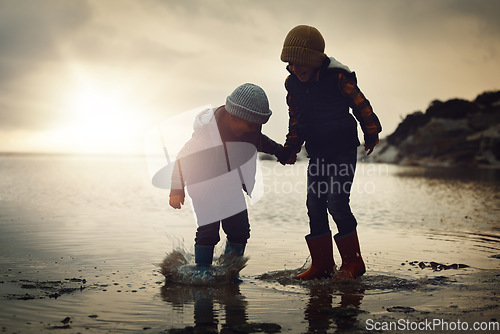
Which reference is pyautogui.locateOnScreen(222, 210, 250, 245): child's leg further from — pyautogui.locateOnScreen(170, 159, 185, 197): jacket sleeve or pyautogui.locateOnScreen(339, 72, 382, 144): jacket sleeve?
pyautogui.locateOnScreen(339, 72, 382, 144): jacket sleeve

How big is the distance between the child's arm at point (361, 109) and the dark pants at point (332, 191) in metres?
0.21

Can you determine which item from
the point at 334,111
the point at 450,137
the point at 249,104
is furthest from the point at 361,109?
the point at 450,137

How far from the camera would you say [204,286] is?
4.20m

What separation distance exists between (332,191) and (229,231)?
931 mm

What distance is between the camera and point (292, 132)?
16.1ft

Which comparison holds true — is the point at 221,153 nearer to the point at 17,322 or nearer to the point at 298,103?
the point at 298,103

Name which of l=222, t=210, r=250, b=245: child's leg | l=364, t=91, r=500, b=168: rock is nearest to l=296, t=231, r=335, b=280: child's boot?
l=222, t=210, r=250, b=245: child's leg

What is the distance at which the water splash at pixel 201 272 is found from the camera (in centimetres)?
427

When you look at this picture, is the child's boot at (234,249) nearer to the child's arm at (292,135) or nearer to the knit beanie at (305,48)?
the child's arm at (292,135)

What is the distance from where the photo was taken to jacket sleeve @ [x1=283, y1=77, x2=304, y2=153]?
4855 millimetres

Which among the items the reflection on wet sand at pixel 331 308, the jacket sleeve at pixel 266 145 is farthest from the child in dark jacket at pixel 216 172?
the reflection on wet sand at pixel 331 308

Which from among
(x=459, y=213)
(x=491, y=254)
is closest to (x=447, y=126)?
(x=459, y=213)

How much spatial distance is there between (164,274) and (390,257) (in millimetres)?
2468

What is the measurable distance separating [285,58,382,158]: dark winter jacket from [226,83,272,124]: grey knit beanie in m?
0.45
